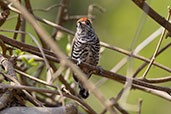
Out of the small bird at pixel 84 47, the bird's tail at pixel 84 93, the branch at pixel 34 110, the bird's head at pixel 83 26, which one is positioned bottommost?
the bird's tail at pixel 84 93

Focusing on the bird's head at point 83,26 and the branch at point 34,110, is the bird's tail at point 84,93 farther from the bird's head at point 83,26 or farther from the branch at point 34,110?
the branch at point 34,110

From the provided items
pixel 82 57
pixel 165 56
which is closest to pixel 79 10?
pixel 165 56

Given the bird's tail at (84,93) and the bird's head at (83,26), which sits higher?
the bird's head at (83,26)

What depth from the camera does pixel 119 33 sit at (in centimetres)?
780

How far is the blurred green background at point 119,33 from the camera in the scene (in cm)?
615

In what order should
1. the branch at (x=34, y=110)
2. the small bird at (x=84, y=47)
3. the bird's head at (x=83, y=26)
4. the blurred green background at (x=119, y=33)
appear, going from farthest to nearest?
the blurred green background at (x=119, y=33)
the bird's head at (x=83, y=26)
the small bird at (x=84, y=47)
the branch at (x=34, y=110)

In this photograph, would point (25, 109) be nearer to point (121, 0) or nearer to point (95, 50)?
point (95, 50)

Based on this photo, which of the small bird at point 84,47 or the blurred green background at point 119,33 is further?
the blurred green background at point 119,33

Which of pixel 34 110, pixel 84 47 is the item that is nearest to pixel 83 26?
pixel 84 47

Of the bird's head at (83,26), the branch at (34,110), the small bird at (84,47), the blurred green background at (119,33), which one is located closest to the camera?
the branch at (34,110)

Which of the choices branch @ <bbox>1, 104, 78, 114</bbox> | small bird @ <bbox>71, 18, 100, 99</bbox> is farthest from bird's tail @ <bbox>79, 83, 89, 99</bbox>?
branch @ <bbox>1, 104, 78, 114</bbox>

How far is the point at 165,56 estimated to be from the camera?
6160mm

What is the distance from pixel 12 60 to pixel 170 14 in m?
1.32

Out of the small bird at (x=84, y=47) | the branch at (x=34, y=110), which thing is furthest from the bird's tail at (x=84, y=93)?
the branch at (x=34, y=110)
